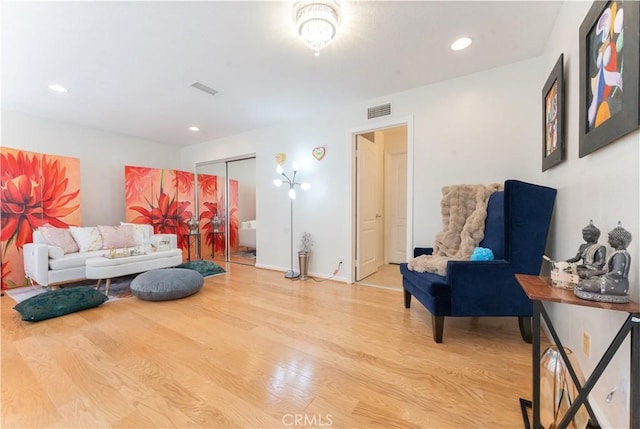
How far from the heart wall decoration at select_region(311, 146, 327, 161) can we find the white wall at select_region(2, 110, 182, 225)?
3769mm

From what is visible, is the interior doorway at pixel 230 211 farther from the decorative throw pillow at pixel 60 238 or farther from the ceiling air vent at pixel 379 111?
the ceiling air vent at pixel 379 111

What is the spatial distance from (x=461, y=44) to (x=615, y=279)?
218 cm

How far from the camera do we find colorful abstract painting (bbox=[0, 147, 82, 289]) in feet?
10.6

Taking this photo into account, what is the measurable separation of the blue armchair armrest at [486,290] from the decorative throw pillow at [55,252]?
4465 mm

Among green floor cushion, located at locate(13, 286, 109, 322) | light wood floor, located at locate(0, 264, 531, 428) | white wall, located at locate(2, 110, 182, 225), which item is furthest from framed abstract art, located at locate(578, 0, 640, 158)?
white wall, located at locate(2, 110, 182, 225)

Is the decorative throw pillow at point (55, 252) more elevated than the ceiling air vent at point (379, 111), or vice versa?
the ceiling air vent at point (379, 111)

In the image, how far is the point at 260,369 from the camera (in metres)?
1.62

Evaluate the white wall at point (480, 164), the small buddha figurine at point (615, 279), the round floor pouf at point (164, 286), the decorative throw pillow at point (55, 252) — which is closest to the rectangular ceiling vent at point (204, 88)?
the white wall at point (480, 164)

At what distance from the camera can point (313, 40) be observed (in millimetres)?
1854

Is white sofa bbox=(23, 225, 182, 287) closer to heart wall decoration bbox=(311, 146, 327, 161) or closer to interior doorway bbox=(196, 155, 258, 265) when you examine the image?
interior doorway bbox=(196, 155, 258, 265)

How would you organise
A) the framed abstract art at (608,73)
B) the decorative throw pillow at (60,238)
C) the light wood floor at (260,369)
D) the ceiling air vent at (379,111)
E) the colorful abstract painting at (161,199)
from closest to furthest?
the framed abstract art at (608,73) → the light wood floor at (260,369) → the ceiling air vent at (379,111) → the decorative throw pillow at (60,238) → the colorful abstract painting at (161,199)

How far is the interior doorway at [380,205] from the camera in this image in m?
3.61

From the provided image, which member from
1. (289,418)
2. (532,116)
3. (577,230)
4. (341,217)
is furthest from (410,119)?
(289,418)

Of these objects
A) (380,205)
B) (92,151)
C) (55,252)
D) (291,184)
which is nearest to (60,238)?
(55,252)
